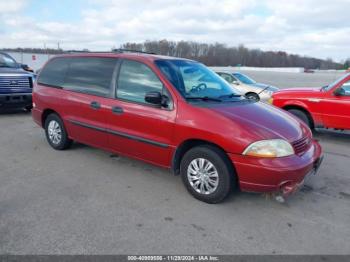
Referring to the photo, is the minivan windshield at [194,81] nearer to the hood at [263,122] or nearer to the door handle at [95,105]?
the hood at [263,122]

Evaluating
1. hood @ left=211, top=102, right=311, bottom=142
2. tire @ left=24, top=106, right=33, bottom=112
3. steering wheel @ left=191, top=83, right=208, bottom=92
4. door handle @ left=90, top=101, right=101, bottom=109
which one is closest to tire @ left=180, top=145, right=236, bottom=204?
hood @ left=211, top=102, right=311, bottom=142

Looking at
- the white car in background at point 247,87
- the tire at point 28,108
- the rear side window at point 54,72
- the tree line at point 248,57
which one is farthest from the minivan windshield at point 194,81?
the tree line at point 248,57

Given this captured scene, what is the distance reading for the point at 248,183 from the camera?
331cm

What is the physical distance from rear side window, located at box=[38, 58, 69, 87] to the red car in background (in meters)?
4.94

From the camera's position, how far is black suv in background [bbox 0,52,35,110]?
848cm

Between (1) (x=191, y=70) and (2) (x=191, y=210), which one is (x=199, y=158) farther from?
(1) (x=191, y=70)

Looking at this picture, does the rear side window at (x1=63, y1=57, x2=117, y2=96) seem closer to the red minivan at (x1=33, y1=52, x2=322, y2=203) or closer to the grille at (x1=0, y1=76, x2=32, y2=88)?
the red minivan at (x1=33, y1=52, x2=322, y2=203)

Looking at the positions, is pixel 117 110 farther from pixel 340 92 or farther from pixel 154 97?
pixel 340 92

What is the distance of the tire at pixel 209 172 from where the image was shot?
340 centimetres

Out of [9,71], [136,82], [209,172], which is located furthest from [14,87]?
[209,172]

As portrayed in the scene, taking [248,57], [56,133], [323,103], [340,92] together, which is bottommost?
[56,133]

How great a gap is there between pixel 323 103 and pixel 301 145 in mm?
3686

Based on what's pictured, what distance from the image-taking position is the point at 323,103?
6656 millimetres

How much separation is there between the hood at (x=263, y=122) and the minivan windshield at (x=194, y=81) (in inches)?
16.1
